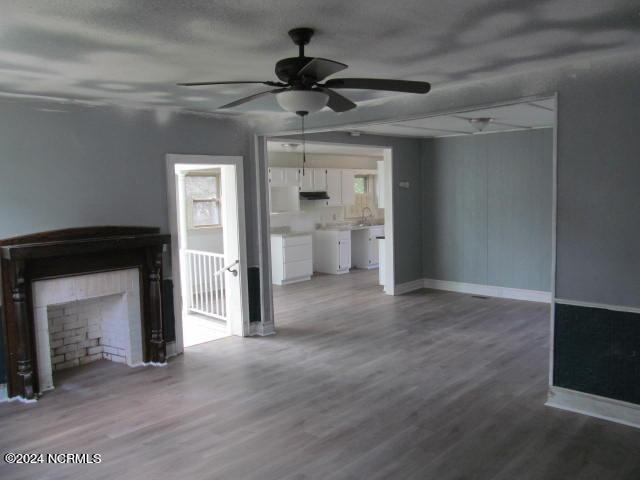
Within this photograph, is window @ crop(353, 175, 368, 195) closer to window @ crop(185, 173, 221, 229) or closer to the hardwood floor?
window @ crop(185, 173, 221, 229)

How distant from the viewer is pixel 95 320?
16.6 feet

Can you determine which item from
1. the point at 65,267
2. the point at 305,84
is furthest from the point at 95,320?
the point at 305,84

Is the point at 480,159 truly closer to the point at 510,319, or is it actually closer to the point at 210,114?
the point at 510,319

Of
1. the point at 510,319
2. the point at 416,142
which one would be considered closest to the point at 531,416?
the point at 510,319

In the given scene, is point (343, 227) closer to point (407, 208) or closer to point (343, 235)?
point (343, 235)

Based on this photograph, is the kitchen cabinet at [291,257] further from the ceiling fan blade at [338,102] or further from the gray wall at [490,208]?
the ceiling fan blade at [338,102]

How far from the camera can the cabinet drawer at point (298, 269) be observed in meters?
8.86

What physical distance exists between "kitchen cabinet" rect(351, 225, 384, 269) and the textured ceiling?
255 inches

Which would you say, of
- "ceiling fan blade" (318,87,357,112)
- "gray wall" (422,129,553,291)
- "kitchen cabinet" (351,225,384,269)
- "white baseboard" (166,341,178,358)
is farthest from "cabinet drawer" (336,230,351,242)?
"ceiling fan blade" (318,87,357,112)

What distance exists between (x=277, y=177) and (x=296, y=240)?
45.2 inches

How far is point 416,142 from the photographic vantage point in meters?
8.00

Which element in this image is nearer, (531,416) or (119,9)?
(119,9)

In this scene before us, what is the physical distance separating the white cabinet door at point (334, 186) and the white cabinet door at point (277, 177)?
1236 mm

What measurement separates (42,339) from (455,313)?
4.64 m
